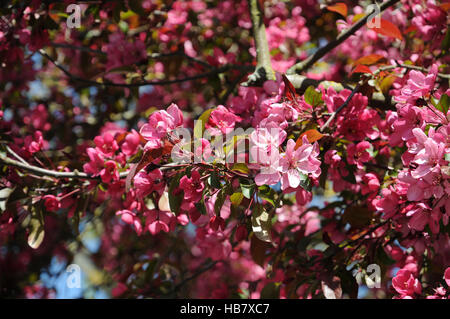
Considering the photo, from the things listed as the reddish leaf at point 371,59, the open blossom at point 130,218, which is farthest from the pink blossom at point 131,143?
the reddish leaf at point 371,59

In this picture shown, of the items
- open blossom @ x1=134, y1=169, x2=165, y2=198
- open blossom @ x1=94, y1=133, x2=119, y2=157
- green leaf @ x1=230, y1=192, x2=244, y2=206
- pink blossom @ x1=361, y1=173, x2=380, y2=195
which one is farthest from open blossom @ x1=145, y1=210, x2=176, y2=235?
pink blossom @ x1=361, y1=173, x2=380, y2=195

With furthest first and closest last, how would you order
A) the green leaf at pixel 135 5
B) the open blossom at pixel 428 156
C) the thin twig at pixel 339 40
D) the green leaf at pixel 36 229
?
the green leaf at pixel 135 5
the thin twig at pixel 339 40
the green leaf at pixel 36 229
the open blossom at pixel 428 156

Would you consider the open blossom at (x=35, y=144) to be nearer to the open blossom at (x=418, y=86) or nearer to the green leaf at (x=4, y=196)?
the green leaf at (x=4, y=196)

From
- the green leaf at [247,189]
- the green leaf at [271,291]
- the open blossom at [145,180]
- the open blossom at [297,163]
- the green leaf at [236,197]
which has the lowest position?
the green leaf at [271,291]

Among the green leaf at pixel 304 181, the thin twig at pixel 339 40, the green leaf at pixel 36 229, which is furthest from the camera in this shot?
the thin twig at pixel 339 40

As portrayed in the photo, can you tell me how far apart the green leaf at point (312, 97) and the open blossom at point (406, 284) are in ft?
2.02

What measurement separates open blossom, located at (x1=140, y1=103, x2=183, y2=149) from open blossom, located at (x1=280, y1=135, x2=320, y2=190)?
0.35 m

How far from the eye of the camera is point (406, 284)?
145 cm

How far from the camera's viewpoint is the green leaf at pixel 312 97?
154 cm

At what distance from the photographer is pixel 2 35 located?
2125 mm

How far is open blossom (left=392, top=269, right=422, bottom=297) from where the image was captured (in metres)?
1.45

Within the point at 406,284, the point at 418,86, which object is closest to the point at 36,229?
the point at 406,284

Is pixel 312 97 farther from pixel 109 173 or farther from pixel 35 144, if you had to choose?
pixel 35 144

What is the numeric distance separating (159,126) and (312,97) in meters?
0.54
